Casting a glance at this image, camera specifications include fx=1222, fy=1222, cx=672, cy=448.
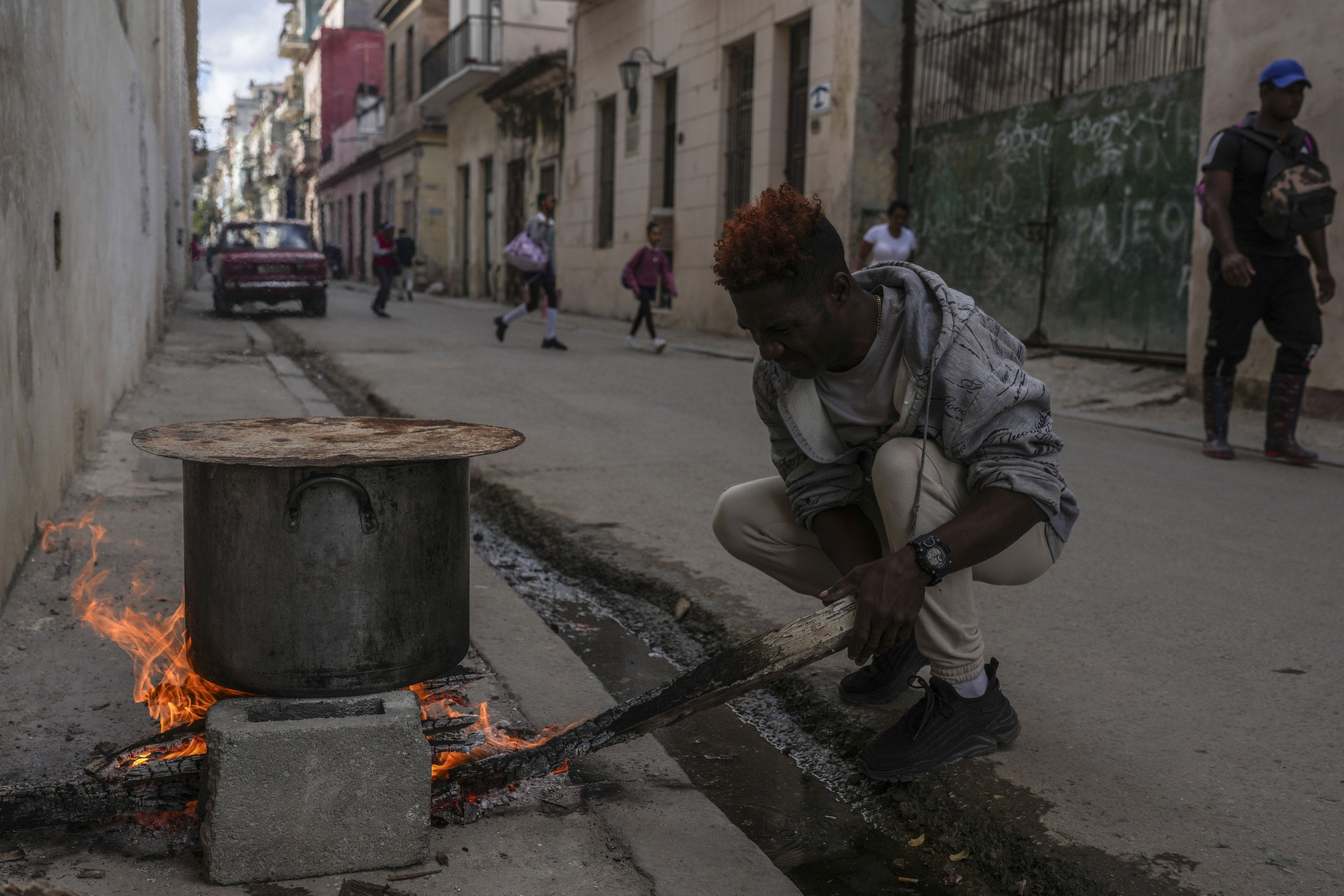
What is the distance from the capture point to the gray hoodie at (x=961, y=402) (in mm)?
2275

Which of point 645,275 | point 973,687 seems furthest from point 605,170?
point 973,687

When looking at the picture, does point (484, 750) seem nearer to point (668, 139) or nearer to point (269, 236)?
point (668, 139)

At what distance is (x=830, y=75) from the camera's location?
45.8ft

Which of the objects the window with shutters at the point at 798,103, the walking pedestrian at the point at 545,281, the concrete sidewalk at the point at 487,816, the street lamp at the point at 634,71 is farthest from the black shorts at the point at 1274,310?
the street lamp at the point at 634,71

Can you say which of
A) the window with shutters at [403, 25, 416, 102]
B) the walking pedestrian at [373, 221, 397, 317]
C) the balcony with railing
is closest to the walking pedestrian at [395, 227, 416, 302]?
the walking pedestrian at [373, 221, 397, 317]

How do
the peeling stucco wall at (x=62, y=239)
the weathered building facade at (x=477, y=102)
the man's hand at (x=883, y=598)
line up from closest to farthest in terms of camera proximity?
the man's hand at (x=883, y=598), the peeling stucco wall at (x=62, y=239), the weathered building facade at (x=477, y=102)

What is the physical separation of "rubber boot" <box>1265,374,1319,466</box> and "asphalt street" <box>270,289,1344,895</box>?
0.12m

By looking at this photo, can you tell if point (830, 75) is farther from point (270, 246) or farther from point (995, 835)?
point (995, 835)

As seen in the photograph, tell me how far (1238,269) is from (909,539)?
4.32 m

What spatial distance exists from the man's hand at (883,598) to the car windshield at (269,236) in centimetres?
1753

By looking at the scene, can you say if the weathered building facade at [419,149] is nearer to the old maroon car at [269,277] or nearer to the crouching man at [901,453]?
the old maroon car at [269,277]

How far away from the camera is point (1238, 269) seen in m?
5.85

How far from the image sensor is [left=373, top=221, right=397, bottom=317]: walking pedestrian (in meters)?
18.3

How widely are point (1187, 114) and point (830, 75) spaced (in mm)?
5249
